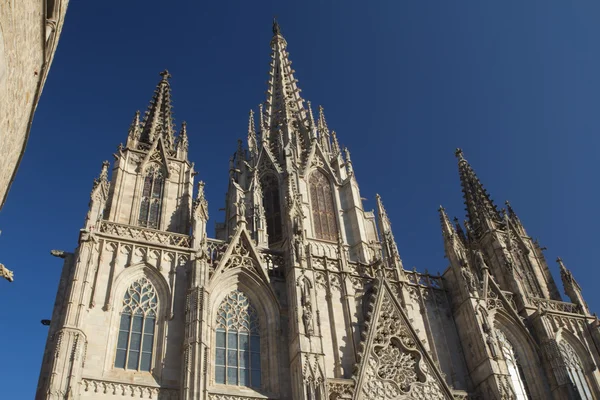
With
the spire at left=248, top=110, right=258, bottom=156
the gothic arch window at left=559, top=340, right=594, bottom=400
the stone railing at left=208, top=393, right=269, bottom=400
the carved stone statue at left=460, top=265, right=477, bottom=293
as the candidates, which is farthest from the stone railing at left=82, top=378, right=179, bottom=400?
the spire at left=248, top=110, right=258, bottom=156

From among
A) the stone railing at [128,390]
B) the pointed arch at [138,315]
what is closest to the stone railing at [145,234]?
the pointed arch at [138,315]

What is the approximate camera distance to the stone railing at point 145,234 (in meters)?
20.7

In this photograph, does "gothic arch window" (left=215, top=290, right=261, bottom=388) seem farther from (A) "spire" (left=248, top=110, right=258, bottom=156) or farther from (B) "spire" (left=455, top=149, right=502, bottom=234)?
(B) "spire" (left=455, top=149, right=502, bottom=234)

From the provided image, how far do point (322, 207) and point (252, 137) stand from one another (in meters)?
8.22

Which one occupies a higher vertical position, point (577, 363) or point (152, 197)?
point (152, 197)

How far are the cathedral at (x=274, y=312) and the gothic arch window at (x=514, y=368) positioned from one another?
69mm

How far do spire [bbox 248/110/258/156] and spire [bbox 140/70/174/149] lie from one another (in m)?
6.04

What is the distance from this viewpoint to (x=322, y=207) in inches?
1192

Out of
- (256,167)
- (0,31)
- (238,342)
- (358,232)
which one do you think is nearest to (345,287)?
(238,342)

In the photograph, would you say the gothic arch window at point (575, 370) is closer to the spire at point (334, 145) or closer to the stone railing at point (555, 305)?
the stone railing at point (555, 305)

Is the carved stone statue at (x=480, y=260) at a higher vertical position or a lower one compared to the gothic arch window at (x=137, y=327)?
higher

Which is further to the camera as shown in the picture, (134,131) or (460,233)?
(460,233)

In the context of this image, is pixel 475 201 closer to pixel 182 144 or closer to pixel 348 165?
pixel 348 165

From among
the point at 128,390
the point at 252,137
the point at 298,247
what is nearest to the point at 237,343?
the point at 128,390
